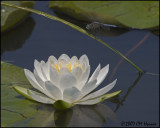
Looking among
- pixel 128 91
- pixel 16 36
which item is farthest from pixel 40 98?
pixel 16 36

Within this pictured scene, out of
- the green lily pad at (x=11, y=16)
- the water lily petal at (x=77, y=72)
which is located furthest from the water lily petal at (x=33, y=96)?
the green lily pad at (x=11, y=16)

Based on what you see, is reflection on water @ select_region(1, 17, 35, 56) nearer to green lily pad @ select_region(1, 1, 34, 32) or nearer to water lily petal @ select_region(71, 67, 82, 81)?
green lily pad @ select_region(1, 1, 34, 32)

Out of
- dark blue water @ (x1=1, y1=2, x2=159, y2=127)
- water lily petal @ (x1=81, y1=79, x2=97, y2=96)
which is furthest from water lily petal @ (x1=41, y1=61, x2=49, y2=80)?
dark blue water @ (x1=1, y1=2, x2=159, y2=127)

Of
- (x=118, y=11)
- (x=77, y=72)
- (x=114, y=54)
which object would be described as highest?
(x=118, y=11)

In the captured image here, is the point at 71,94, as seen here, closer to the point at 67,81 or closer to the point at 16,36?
the point at 67,81

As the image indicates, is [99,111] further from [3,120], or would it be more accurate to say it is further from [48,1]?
[48,1]

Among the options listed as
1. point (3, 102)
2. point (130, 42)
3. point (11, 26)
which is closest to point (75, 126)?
point (3, 102)
